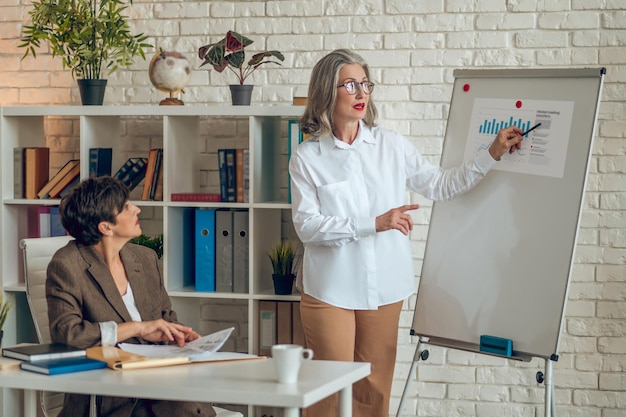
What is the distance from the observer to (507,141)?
3.18 metres

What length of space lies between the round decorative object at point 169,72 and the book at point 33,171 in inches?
25.2

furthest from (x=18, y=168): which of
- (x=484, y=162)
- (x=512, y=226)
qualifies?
(x=512, y=226)

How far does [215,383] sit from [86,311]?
2.28ft

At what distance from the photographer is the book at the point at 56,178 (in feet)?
13.1

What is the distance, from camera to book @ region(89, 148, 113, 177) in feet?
12.9

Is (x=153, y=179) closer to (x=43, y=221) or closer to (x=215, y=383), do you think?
A: (x=43, y=221)

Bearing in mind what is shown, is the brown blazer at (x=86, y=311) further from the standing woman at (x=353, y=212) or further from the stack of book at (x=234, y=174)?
the stack of book at (x=234, y=174)

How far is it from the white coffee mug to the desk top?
0.08 ft

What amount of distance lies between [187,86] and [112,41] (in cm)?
43

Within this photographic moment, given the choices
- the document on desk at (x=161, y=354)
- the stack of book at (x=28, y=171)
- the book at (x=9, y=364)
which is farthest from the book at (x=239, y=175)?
the book at (x=9, y=364)

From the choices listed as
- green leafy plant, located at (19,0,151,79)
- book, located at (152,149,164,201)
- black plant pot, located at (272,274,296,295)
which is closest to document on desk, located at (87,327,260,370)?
black plant pot, located at (272,274,296,295)

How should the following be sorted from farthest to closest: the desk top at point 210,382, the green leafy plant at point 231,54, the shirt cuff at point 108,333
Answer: the green leafy plant at point 231,54 < the shirt cuff at point 108,333 < the desk top at point 210,382

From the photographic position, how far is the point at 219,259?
12.6ft

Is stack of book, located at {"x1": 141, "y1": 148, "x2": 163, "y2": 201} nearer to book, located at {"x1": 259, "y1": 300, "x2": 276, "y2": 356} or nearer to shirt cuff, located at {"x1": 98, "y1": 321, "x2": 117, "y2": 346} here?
book, located at {"x1": 259, "y1": 300, "x2": 276, "y2": 356}
